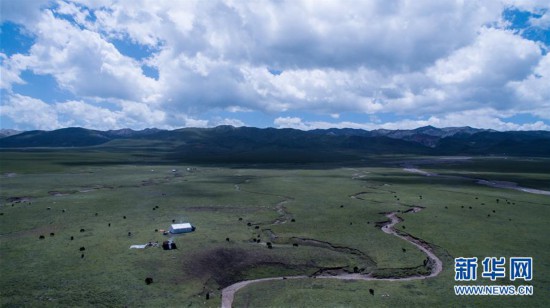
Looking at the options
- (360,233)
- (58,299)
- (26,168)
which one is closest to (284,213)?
(360,233)

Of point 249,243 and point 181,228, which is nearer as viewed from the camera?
point 249,243

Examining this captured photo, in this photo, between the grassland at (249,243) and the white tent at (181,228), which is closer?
the grassland at (249,243)

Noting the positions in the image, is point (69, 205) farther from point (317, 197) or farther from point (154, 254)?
point (317, 197)

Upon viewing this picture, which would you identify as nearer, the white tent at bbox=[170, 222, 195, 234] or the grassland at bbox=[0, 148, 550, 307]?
the grassland at bbox=[0, 148, 550, 307]

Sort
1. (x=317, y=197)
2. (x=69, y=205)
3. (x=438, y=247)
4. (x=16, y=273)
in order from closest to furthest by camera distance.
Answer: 1. (x=16, y=273)
2. (x=438, y=247)
3. (x=69, y=205)
4. (x=317, y=197)

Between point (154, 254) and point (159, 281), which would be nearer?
point (159, 281)

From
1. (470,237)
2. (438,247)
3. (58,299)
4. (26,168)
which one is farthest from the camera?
(26,168)

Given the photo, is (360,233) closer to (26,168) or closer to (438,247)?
(438,247)

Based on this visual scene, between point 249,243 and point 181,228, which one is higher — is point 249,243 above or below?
below
